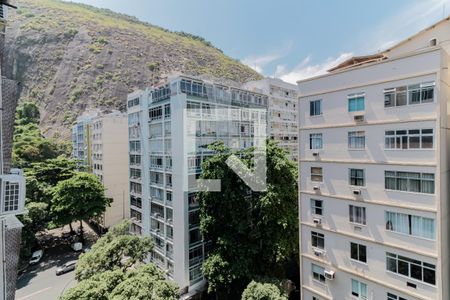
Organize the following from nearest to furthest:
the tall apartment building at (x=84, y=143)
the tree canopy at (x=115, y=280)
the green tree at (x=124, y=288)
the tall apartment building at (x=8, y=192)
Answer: the tall apartment building at (x=8, y=192), the green tree at (x=124, y=288), the tree canopy at (x=115, y=280), the tall apartment building at (x=84, y=143)

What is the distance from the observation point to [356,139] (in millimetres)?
8477

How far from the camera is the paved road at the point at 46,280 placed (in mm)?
16453

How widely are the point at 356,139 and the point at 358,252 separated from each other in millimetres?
3942

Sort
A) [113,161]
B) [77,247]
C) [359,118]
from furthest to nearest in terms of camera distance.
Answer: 1. [113,161]
2. [77,247]
3. [359,118]

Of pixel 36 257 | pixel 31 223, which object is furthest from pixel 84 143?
pixel 36 257

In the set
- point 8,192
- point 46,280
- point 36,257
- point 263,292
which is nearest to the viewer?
point 8,192

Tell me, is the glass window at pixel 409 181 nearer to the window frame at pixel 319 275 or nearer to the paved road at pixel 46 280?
the window frame at pixel 319 275

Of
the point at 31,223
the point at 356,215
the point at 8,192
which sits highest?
the point at 8,192

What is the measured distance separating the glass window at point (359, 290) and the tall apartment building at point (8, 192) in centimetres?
979

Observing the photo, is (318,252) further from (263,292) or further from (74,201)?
(74,201)

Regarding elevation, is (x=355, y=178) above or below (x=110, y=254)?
above

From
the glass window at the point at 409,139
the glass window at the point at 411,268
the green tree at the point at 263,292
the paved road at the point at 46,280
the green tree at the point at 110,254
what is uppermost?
the glass window at the point at 409,139

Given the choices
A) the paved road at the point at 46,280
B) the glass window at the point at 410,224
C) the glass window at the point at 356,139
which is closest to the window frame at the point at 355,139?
the glass window at the point at 356,139

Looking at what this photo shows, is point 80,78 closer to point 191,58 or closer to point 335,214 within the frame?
point 191,58
